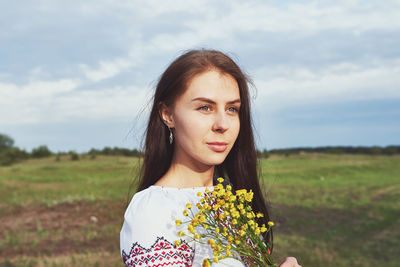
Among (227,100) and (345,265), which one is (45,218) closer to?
(345,265)

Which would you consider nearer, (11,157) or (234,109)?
(234,109)

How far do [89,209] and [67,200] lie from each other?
1.80 meters

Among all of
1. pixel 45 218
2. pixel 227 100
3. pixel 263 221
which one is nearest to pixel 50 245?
pixel 45 218

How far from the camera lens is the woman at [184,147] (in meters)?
2.43

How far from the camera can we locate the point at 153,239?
2396mm

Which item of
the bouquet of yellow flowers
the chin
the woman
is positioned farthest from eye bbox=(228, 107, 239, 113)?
the bouquet of yellow flowers

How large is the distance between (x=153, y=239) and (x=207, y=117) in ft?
2.96

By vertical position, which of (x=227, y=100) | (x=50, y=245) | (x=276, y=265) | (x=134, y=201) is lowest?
(x=50, y=245)

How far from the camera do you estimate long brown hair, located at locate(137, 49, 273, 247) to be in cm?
287

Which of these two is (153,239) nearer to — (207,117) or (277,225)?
(207,117)

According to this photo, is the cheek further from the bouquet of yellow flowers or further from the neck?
the bouquet of yellow flowers

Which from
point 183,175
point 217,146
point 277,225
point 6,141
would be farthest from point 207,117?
point 6,141

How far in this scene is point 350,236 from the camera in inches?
468

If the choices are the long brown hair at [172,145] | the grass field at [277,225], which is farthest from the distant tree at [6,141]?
the long brown hair at [172,145]
